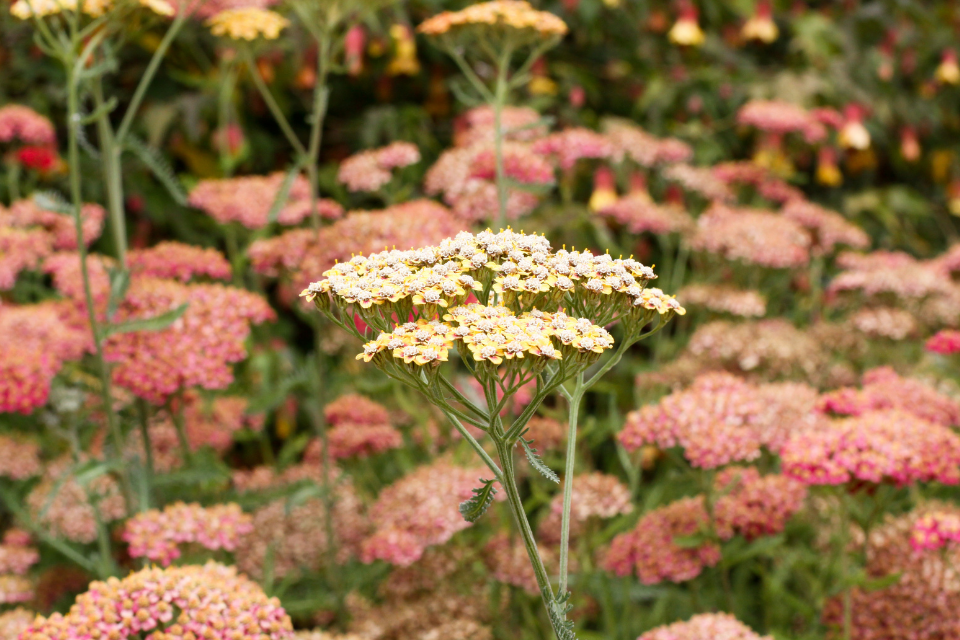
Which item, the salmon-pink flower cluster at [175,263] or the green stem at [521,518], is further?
the salmon-pink flower cluster at [175,263]

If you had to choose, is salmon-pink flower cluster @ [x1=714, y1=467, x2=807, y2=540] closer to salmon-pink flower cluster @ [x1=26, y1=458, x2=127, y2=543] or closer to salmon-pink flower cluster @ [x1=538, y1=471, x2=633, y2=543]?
salmon-pink flower cluster @ [x1=538, y1=471, x2=633, y2=543]

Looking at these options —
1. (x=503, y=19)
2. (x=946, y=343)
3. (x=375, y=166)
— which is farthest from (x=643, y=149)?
(x=946, y=343)

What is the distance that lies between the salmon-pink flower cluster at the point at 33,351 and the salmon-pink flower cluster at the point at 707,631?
1578 millimetres

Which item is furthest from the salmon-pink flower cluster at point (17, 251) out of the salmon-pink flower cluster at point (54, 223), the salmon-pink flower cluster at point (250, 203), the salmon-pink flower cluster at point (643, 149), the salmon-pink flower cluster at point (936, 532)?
the salmon-pink flower cluster at point (936, 532)

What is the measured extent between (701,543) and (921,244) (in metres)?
3.23

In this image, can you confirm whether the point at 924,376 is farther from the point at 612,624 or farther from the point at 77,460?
the point at 77,460

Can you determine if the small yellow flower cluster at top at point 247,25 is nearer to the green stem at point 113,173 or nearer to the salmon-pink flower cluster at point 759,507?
the green stem at point 113,173

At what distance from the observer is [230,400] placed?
2.97 metres

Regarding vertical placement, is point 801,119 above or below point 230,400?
above

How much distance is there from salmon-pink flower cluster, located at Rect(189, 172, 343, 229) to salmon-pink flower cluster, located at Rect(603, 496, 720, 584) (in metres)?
1.39

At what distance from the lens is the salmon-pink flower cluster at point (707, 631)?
1.80m

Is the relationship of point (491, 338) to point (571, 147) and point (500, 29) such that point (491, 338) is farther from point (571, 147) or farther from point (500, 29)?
point (571, 147)

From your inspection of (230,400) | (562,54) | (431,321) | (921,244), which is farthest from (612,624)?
A: (921,244)

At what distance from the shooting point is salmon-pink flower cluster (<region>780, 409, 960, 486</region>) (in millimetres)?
1886
